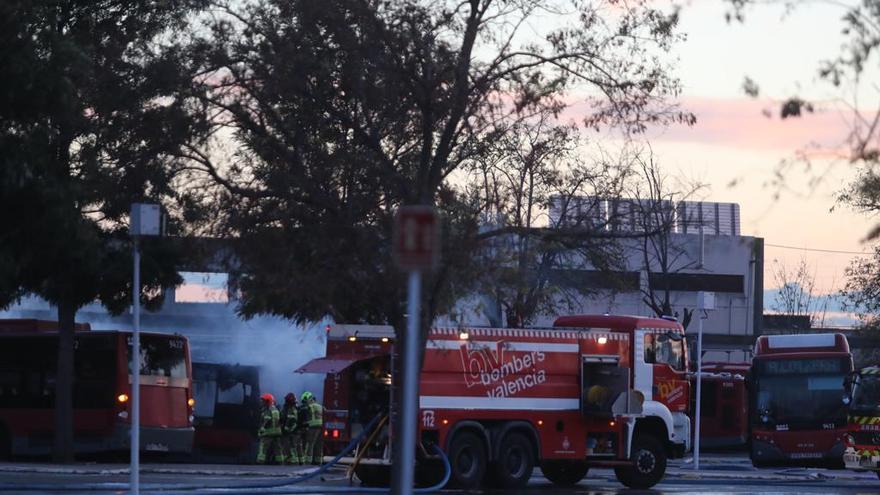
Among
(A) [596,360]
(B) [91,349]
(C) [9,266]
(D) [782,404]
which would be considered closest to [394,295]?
(C) [9,266]

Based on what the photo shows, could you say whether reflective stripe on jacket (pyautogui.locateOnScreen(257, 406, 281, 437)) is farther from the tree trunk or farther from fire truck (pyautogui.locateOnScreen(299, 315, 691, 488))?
fire truck (pyautogui.locateOnScreen(299, 315, 691, 488))

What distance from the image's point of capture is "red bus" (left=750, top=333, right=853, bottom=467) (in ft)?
116

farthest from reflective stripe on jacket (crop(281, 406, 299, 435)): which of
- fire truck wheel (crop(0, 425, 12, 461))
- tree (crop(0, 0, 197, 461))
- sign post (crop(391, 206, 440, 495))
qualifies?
sign post (crop(391, 206, 440, 495))

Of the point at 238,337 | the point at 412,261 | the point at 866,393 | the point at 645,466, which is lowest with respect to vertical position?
the point at 645,466

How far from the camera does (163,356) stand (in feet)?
109

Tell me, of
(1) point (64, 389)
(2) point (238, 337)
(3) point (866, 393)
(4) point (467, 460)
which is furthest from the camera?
(2) point (238, 337)

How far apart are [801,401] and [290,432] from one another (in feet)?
40.2

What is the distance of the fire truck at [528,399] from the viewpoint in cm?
2519

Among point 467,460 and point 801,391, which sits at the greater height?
point 801,391

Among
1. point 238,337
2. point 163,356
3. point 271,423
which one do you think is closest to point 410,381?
point 163,356

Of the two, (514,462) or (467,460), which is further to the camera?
(514,462)

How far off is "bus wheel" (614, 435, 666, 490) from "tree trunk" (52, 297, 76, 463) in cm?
1104

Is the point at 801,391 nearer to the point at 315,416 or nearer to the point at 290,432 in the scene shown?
the point at 315,416

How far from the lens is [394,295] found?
17.7 metres
